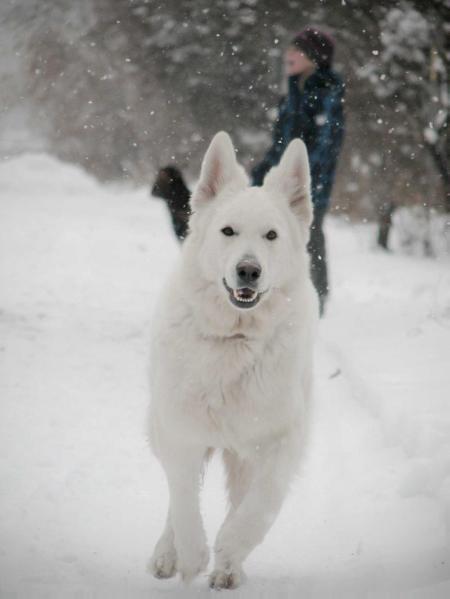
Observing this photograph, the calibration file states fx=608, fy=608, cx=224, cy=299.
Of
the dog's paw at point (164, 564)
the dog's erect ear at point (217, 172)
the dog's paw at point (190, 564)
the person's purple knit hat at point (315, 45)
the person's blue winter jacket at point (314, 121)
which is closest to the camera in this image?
the dog's paw at point (190, 564)

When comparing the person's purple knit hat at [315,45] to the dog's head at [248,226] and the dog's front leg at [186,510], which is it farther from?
the dog's front leg at [186,510]

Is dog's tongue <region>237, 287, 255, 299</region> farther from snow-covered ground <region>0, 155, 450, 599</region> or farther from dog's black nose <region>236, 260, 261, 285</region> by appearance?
snow-covered ground <region>0, 155, 450, 599</region>

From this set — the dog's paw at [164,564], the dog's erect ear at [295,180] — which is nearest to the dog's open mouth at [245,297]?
the dog's erect ear at [295,180]

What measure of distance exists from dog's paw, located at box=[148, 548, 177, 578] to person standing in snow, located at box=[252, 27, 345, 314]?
3.23 meters

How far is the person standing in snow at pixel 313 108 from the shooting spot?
491cm

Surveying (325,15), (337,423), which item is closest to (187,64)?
(325,15)

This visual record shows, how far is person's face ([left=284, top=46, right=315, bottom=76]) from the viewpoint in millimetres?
4879

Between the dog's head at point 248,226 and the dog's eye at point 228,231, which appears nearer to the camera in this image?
the dog's head at point 248,226

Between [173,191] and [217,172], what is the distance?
283cm

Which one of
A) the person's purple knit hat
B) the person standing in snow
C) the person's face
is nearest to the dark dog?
the person standing in snow

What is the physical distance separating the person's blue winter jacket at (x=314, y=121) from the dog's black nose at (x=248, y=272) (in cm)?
270

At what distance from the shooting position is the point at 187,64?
9.45 metres

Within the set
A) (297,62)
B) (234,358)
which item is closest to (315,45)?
(297,62)

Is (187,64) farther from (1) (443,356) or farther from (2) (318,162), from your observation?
(1) (443,356)
